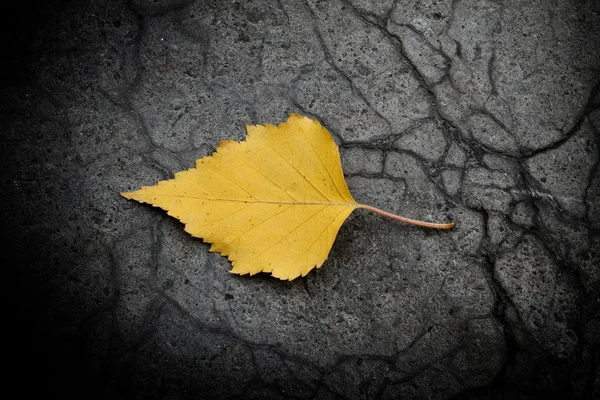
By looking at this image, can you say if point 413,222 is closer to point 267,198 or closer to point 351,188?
point 351,188

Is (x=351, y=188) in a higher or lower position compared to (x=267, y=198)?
higher

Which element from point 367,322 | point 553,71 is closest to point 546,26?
point 553,71

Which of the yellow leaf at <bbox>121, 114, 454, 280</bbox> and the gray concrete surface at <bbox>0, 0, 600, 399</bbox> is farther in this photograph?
the gray concrete surface at <bbox>0, 0, 600, 399</bbox>

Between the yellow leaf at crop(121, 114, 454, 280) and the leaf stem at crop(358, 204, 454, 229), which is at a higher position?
the leaf stem at crop(358, 204, 454, 229)

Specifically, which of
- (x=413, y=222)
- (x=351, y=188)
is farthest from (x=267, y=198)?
(x=413, y=222)

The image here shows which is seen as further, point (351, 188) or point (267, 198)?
point (351, 188)
